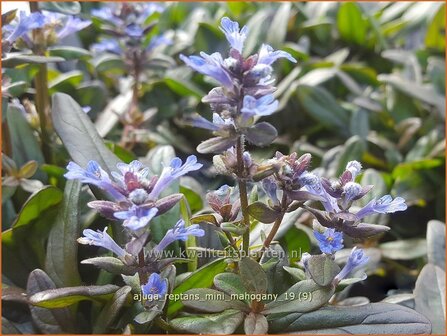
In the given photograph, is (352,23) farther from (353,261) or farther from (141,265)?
(141,265)

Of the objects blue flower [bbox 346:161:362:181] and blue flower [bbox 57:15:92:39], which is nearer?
blue flower [bbox 346:161:362:181]

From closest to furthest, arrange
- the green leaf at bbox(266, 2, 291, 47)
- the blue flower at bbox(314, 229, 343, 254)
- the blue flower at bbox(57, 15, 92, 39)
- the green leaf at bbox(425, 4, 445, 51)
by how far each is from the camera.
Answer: the blue flower at bbox(314, 229, 343, 254)
the blue flower at bbox(57, 15, 92, 39)
the green leaf at bbox(266, 2, 291, 47)
the green leaf at bbox(425, 4, 445, 51)

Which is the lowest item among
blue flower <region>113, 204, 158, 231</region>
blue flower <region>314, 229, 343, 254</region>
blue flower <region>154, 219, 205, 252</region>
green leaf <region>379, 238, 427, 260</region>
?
green leaf <region>379, 238, 427, 260</region>

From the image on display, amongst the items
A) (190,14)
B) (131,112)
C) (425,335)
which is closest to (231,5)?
(190,14)

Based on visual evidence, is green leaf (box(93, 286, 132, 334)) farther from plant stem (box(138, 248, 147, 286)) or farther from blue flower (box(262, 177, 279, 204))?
blue flower (box(262, 177, 279, 204))

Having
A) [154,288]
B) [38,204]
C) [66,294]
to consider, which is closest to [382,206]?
[154,288]

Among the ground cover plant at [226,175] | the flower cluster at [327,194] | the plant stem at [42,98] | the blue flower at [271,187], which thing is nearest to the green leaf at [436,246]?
the ground cover plant at [226,175]

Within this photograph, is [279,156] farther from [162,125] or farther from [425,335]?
[162,125]

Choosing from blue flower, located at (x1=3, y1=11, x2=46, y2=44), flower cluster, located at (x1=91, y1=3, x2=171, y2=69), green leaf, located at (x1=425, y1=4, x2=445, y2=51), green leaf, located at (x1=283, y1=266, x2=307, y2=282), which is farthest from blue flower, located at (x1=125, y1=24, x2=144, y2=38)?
green leaf, located at (x1=425, y1=4, x2=445, y2=51)
